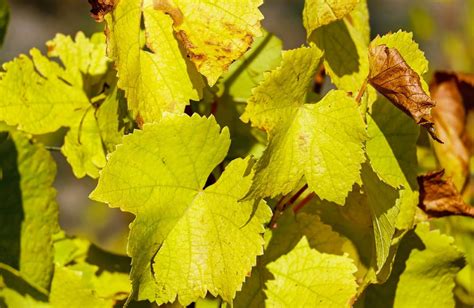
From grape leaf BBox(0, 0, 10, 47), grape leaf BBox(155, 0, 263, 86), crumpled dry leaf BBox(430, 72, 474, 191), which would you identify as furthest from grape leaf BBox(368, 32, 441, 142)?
grape leaf BBox(0, 0, 10, 47)

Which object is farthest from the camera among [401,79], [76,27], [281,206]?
[76,27]

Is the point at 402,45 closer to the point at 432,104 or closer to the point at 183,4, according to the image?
the point at 432,104

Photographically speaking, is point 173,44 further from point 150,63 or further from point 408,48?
point 408,48

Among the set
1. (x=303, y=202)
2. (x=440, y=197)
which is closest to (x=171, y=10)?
(x=303, y=202)

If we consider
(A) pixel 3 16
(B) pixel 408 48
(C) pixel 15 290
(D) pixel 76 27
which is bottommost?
(D) pixel 76 27

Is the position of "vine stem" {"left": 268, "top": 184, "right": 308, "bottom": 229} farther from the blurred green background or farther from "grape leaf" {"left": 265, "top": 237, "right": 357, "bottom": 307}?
the blurred green background

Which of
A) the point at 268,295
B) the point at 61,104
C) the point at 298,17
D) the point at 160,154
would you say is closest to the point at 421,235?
the point at 268,295

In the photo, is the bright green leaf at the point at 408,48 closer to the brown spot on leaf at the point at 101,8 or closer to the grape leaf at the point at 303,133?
the grape leaf at the point at 303,133
